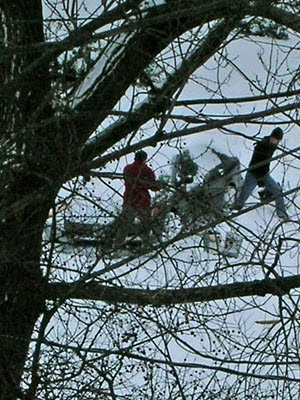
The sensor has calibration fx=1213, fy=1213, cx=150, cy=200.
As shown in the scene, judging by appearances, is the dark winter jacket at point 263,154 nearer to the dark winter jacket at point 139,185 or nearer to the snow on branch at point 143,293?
the dark winter jacket at point 139,185

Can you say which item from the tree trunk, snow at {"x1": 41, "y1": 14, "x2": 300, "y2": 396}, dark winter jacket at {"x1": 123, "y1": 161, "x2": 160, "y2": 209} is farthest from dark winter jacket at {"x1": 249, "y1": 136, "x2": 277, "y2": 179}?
the tree trunk

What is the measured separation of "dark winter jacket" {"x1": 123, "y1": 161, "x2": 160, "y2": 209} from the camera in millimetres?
7156

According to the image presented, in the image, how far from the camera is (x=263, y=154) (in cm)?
889

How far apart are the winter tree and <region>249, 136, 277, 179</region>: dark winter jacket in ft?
1.27

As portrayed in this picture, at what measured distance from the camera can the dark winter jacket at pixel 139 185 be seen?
7156 millimetres

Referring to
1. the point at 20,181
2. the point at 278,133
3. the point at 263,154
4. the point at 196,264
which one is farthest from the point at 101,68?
the point at 263,154

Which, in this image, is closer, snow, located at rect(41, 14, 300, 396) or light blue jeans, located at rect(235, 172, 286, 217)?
snow, located at rect(41, 14, 300, 396)

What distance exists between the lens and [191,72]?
689 cm

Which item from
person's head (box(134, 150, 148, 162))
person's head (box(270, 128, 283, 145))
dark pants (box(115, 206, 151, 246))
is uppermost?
person's head (box(270, 128, 283, 145))

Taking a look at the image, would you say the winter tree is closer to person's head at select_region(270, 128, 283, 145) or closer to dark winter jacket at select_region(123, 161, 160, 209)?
dark winter jacket at select_region(123, 161, 160, 209)

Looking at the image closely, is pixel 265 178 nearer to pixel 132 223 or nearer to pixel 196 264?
pixel 196 264

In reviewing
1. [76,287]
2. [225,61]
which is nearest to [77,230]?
[76,287]

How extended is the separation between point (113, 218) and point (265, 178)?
201cm

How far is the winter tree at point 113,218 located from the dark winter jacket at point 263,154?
1.27 ft
